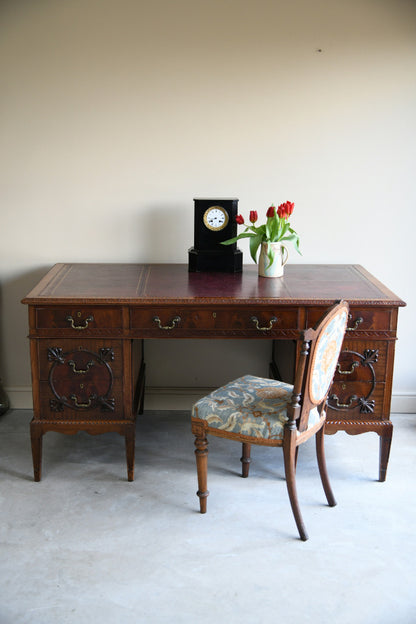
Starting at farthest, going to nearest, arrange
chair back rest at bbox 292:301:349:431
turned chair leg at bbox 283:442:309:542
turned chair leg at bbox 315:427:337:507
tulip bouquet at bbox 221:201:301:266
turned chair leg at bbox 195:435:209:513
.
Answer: tulip bouquet at bbox 221:201:301:266
turned chair leg at bbox 315:427:337:507
turned chair leg at bbox 195:435:209:513
turned chair leg at bbox 283:442:309:542
chair back rest at bbox 292:301:349:431

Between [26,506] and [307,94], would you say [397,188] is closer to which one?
[307,94]

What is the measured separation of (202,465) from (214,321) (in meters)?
0.59

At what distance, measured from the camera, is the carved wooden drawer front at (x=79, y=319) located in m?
2.71

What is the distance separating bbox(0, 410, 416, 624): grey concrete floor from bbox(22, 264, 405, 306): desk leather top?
79cm

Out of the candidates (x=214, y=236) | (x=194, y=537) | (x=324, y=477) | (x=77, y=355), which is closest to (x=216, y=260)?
(x=214, y=236)

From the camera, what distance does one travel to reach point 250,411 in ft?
8.21

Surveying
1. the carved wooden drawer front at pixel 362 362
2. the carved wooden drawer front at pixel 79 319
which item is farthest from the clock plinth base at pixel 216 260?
the carved wooden drawer front at pixel 362 362

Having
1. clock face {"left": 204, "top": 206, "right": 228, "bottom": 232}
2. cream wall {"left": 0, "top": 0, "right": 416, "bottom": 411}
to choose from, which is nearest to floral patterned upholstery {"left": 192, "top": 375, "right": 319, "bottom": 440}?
clock face {"left": 204, "top": 206, "right": 228, "bottom": 232}

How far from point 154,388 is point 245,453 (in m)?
0.86

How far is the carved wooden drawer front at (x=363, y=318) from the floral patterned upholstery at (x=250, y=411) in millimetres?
323

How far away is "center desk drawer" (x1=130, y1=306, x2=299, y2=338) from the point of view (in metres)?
2.74

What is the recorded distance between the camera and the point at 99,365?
278cm

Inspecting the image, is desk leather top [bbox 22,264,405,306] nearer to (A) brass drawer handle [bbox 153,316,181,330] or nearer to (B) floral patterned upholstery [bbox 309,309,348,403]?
(A) brass drawer handle [bbox 153,316,181,330]

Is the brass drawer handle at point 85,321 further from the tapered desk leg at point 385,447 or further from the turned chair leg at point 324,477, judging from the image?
the tapered desk leg at point 385,447
